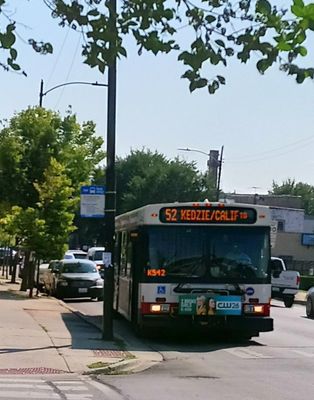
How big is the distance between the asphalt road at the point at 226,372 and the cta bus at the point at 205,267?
0.63 meters

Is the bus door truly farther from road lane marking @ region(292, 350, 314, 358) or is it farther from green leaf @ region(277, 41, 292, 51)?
green leaf @ region(277, 41, 292, 51)

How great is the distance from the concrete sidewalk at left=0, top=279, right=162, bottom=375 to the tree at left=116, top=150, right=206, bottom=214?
4847 centimetres

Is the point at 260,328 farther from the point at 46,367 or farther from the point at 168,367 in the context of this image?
the point at 46,367

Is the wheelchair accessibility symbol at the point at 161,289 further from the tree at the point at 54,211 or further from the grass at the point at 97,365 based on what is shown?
the tree at the point at 54,211

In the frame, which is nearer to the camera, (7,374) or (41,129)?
(7,374)

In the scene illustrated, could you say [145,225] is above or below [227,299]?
above

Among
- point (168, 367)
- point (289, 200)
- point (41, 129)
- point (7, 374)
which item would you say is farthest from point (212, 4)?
point (289, 200)

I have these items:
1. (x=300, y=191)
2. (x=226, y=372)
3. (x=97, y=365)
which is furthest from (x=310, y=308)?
(x=300, y=191)

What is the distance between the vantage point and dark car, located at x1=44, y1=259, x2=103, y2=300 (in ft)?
99.1

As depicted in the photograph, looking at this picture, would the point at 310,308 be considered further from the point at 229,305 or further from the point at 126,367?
the point at 126,367

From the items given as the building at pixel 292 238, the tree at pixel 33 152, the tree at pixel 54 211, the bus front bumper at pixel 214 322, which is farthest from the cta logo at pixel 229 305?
the building at pixel 292 238

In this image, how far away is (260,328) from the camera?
16.6m

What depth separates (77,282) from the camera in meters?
30.2

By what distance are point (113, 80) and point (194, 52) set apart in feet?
34.1
